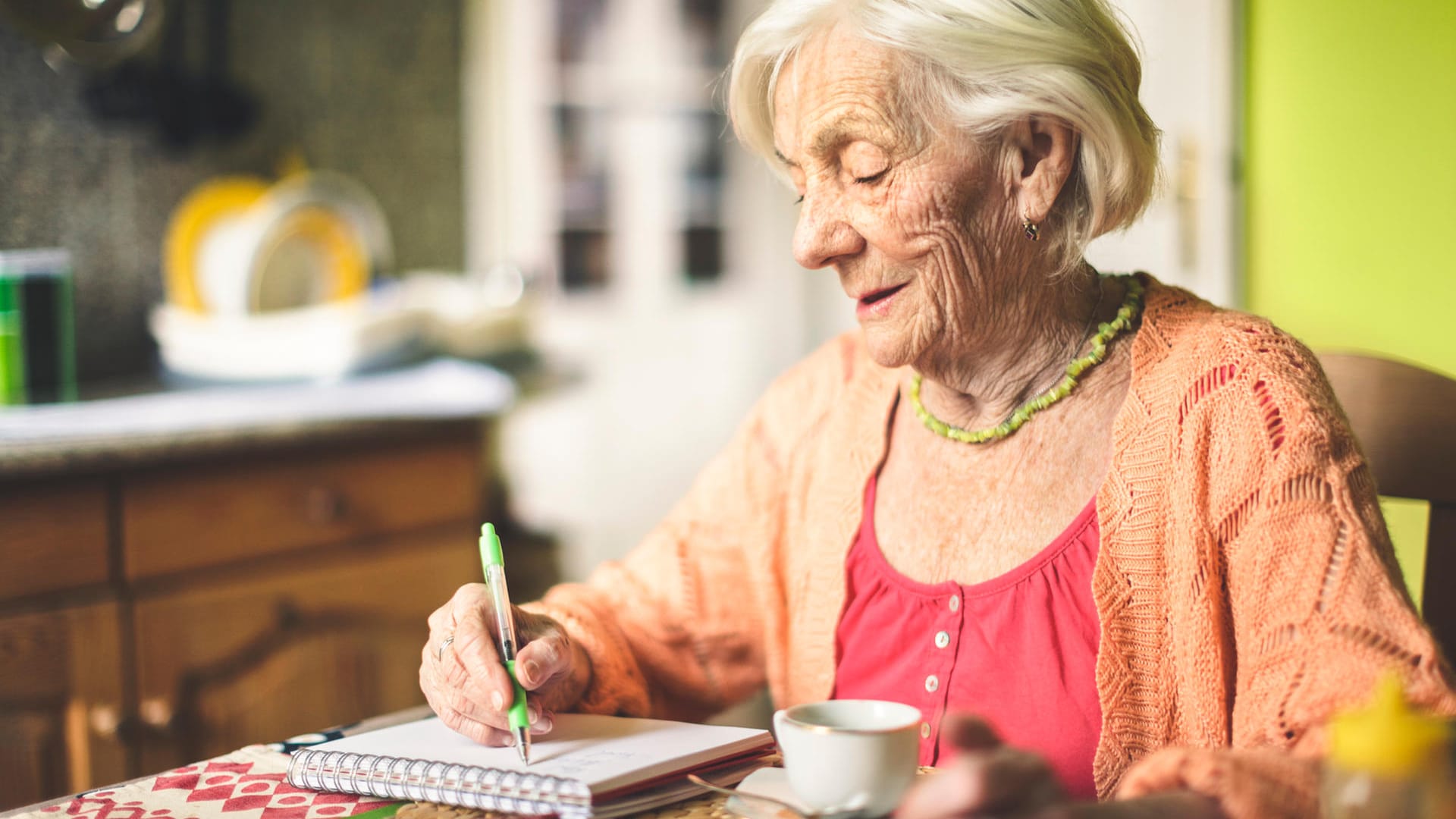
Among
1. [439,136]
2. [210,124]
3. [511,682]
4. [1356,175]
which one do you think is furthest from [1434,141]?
[210,124]

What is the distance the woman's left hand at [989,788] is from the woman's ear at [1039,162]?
23.5 inches

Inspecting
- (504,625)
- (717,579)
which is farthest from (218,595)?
(504,625)

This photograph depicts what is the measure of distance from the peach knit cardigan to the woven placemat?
0.26m

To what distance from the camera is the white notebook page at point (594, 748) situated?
0.85m

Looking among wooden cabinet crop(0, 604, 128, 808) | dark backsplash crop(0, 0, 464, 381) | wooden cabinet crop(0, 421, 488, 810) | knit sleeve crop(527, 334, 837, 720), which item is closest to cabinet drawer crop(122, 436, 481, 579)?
wooden cabinet crop(0, 421, 488, 810)

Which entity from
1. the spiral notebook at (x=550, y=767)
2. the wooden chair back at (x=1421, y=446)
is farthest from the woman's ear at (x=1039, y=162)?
the spiral notebook at (x=550, y=767)

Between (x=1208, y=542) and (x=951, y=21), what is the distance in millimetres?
479

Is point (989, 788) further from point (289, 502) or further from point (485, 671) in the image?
point (289, 502)

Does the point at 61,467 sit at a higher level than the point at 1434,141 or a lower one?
lower

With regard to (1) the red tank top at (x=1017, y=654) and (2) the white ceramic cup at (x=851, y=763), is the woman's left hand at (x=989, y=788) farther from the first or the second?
(1) the red tank top at (x=1017, y=654)

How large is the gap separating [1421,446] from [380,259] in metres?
2.06

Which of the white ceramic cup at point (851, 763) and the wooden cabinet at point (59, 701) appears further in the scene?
the wooden cabinet at point (59, 701)

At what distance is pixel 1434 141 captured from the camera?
2.04 meters

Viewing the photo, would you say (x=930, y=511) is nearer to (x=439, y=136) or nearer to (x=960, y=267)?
(x=960, y=267)
